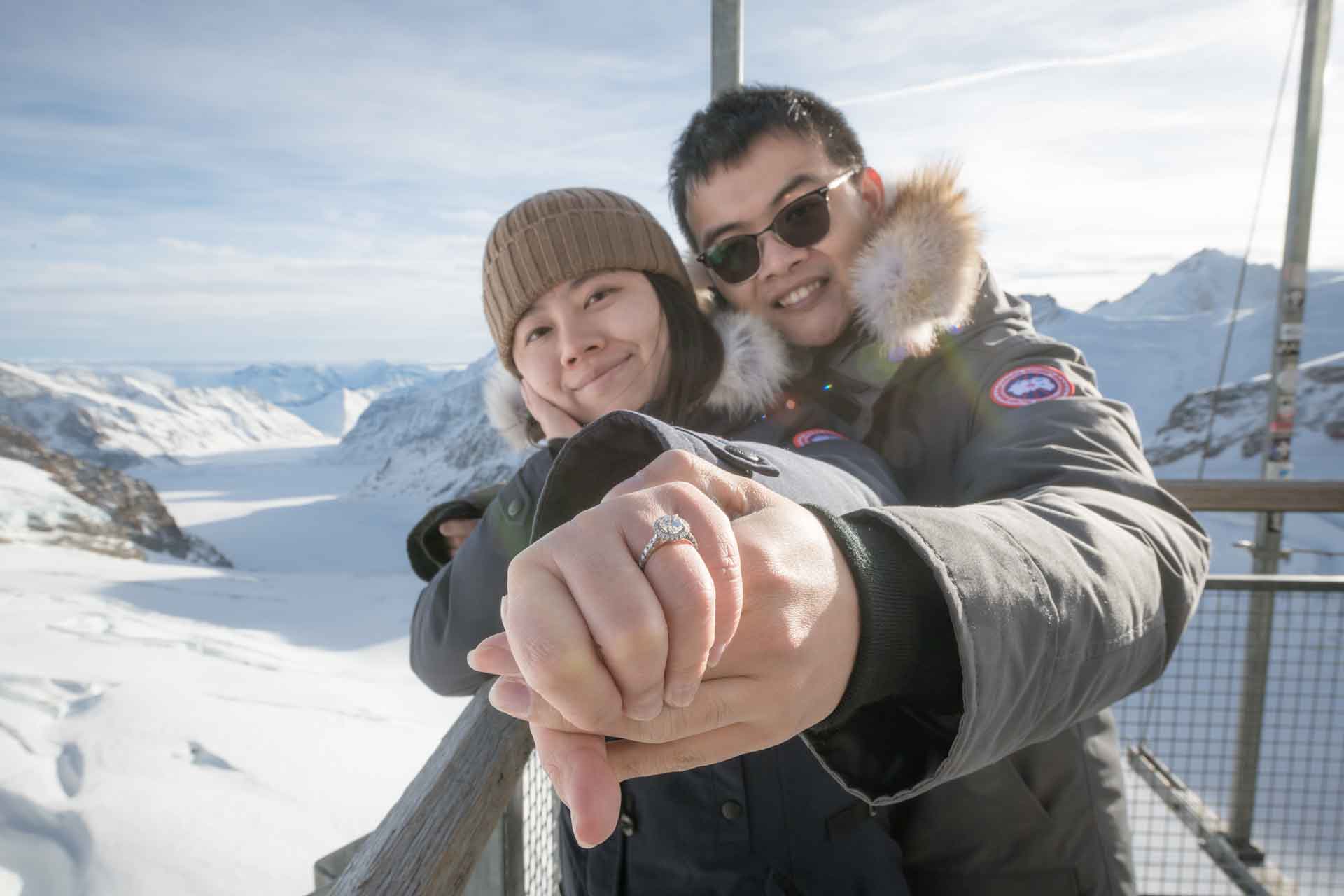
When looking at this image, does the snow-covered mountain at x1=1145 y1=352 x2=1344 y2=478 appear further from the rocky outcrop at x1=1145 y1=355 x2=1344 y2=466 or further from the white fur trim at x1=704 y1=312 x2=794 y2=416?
the white fur trim at x1=704 y1=312 x2=794 y2=416

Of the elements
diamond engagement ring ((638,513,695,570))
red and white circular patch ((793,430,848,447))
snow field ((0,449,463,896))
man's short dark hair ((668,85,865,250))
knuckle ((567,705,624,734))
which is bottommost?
snow field ((0,449,463,896))

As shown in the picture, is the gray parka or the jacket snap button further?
the jacket snap button

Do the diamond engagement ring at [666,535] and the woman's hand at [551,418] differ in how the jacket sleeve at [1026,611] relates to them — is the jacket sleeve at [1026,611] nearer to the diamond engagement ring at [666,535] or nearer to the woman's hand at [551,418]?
the diamond engagement ring at [666,535]

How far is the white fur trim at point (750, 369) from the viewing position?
1.66 m

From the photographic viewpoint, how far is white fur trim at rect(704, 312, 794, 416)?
1663 mm

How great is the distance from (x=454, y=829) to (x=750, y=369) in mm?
1125

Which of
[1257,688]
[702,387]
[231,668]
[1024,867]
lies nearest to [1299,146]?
[1257,688]

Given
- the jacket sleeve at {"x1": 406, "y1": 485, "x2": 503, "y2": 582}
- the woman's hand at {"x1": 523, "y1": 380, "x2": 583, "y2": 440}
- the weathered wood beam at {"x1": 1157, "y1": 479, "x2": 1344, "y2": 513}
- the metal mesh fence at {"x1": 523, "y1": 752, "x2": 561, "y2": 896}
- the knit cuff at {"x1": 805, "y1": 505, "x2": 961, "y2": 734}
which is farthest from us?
the weathered wood beam at {"x1": 1157, "y1": 479, "x2": 1344, "y2": 513}

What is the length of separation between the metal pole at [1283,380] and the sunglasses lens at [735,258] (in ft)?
7.52

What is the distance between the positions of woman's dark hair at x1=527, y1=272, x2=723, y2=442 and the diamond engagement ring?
1.21 metres

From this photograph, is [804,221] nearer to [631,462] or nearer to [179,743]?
[631,462]

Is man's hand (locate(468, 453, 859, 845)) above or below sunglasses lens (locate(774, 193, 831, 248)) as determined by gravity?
below

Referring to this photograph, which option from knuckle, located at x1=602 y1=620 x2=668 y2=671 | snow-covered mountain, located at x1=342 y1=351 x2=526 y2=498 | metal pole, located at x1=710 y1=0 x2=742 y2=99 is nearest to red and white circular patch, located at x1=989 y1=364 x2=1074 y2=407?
knuckle, located at x1=602 y1=620 x2=668 y2=671

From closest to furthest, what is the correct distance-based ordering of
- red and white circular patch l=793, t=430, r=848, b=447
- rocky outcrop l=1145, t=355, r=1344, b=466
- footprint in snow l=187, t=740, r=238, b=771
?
1. red and white circular patch l=793, t=430, r=848, b=447
2. footprint in snow l=187, t=740, r=238, b=771
3. rocky outcrop l=1145, t=355, r=1344, b=466
